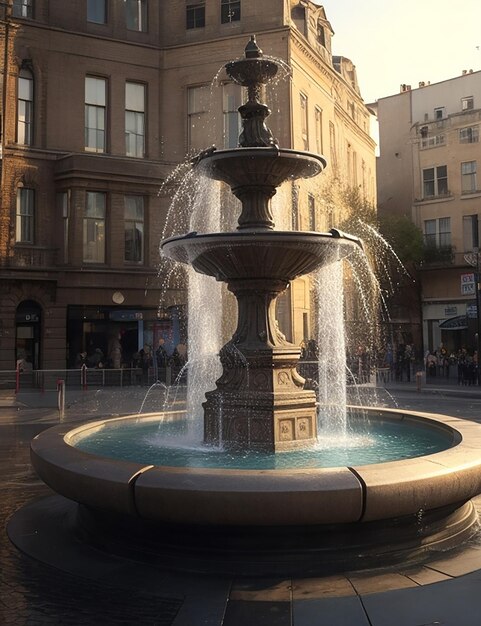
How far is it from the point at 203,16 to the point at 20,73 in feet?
34.4

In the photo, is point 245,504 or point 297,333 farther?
point 297,333

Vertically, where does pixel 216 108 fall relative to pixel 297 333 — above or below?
above

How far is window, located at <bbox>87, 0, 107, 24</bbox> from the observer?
3459 cm

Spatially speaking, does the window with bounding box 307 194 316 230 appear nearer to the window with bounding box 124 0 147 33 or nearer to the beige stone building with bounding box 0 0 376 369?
the beige stone building with bounding box 0 0 376 369

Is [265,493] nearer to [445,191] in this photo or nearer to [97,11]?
[97,11]

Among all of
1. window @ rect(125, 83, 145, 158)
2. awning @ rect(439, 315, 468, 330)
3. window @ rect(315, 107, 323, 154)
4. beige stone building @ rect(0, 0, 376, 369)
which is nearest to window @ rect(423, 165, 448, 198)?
awning @ rect(439, 315, 468, 330)

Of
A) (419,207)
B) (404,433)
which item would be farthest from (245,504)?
(419,207)

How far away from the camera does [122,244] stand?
33.3 meters

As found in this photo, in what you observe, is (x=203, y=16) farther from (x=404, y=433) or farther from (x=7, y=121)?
(x=404, y=433)

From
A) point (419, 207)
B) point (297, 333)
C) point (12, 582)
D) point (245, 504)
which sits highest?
point (419, 207)

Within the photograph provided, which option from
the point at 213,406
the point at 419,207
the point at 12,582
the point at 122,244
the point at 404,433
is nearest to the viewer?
the point at 12,582

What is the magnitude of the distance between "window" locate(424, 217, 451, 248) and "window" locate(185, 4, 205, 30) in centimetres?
2146

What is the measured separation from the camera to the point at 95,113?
34.2 m

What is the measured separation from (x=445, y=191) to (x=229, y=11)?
20371mm
